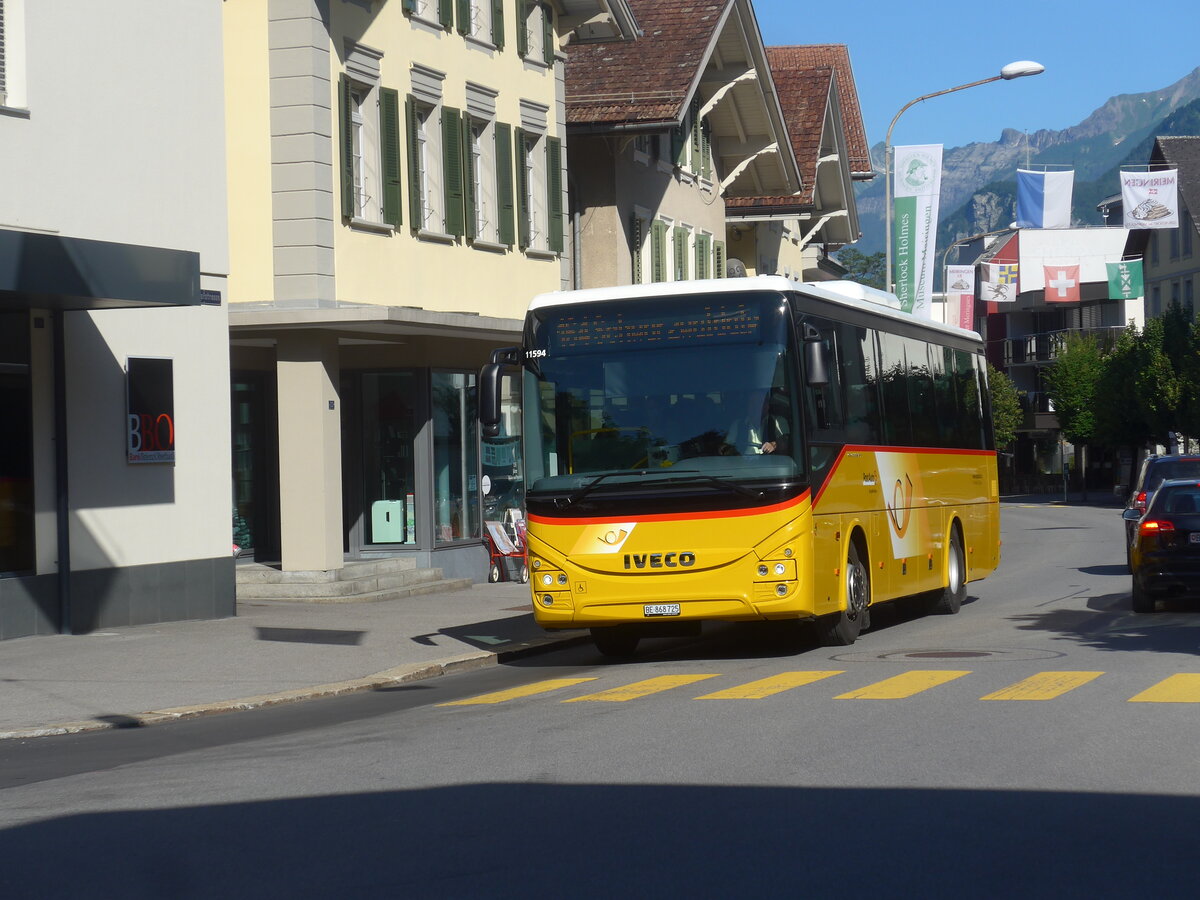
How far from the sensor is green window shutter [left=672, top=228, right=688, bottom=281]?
3603 centimetres

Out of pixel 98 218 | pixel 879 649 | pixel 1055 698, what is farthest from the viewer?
pixel 98 218

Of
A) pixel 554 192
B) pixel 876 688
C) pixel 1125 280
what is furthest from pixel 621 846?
pixel 1125 280

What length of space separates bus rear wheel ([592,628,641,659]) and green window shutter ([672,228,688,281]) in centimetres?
1982

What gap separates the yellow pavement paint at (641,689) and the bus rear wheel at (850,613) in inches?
95.2

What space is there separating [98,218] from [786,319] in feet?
24.9

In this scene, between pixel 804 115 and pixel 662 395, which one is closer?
pixel 662 395

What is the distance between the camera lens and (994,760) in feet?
29.0

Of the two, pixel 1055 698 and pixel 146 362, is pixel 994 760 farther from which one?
pixel 146 362

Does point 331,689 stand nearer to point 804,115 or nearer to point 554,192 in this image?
point 554,192

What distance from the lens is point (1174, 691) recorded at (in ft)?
39.0

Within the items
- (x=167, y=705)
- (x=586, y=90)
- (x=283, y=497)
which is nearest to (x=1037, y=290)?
(x=586, y=90)

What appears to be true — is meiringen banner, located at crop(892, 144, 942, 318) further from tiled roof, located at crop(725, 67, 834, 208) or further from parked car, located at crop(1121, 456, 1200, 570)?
parked car, located at crop(1121, 456, 1200, 570)

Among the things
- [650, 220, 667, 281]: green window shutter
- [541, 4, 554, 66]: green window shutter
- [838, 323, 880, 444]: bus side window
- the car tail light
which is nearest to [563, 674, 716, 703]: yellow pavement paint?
[838, 323, 880, 444]: bus side window

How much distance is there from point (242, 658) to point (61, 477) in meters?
3.25
